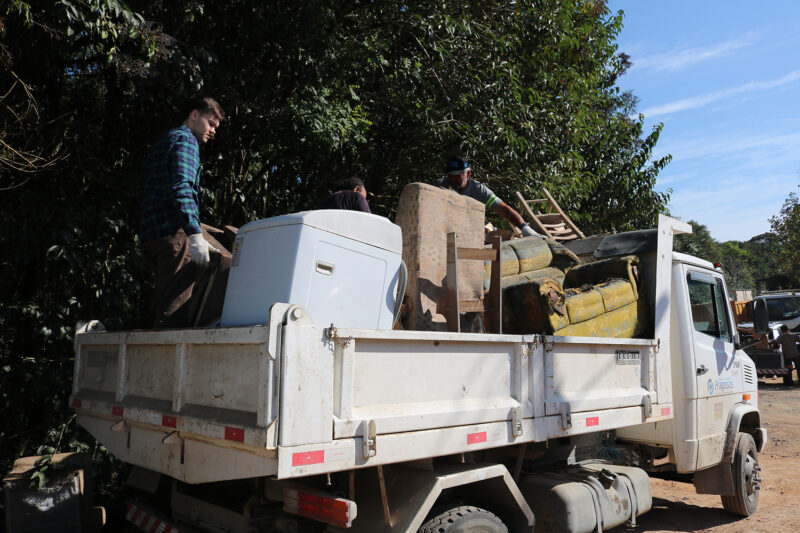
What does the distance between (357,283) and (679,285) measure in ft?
10.2

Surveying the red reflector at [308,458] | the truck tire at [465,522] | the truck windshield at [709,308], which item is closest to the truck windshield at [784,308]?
the truck windshield at [709,308]

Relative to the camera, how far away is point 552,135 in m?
8.86

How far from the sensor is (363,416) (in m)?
2.60

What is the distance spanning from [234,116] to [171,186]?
334 cm

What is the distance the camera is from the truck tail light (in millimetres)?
2518

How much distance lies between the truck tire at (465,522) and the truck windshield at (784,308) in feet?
54.4

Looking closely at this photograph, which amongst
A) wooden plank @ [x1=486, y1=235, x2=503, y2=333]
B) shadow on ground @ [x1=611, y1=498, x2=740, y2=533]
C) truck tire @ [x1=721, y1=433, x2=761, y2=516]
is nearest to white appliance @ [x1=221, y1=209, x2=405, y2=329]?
wooden plank @ [x1=486, y1=235, x2=503, y2=333]

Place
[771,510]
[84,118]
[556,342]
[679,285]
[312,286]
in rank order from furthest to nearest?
[84,118]
[771,510]
[679,285]
[556,342]
[312,286]

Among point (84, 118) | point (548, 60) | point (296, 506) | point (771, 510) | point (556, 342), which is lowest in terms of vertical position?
point (771, 510)

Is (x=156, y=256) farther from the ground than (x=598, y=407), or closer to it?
farther from the ground

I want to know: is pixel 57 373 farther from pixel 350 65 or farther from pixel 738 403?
pixel 738 403

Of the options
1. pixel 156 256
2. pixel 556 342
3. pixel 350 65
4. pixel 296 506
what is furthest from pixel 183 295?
pixel 350 65

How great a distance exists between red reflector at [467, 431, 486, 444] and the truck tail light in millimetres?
726

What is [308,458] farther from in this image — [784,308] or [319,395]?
[784,308]
